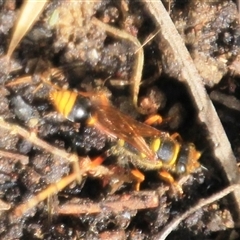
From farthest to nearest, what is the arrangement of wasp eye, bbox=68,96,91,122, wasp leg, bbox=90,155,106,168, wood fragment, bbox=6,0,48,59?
wasp eye, bbox=68,96,91,122 < wasp leg, bbox=90,155,106,168 < wood fragment, bbox=6,0,48,59

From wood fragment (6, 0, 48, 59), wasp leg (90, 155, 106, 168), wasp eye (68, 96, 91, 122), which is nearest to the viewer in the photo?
wood fragment (6, 0, 48, 59)

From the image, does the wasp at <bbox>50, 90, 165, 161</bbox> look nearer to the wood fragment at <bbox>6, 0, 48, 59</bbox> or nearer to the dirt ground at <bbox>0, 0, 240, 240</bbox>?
the dirt ground at <bbox>0, 0, 240, 240</bbox>

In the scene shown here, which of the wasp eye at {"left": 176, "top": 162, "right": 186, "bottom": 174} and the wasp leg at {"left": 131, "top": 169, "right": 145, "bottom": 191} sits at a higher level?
the wasp leg at {"left": 131, "top": 169, "right": 145, "bottom": 191}

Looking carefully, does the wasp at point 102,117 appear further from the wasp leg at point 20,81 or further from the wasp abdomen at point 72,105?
the wasp leg at point 20,81

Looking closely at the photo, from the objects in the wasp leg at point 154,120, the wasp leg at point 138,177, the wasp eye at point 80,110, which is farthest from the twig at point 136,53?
the wasp leg at point 138,177

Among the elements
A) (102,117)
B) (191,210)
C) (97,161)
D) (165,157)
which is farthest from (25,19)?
(191,210)

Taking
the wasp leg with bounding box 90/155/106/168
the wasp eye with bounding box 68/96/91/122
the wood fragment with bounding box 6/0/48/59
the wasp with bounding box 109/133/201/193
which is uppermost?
the wood fragment with bounding box 6/0/48/59

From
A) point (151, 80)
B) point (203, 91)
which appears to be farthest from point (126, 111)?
point (203, 91)

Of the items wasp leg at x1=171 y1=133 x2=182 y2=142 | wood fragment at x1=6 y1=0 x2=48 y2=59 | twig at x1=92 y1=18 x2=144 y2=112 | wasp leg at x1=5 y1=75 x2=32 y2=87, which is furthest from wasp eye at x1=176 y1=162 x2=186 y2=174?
wood fragment at x1=6 y1=0 x2=48 y2=59
